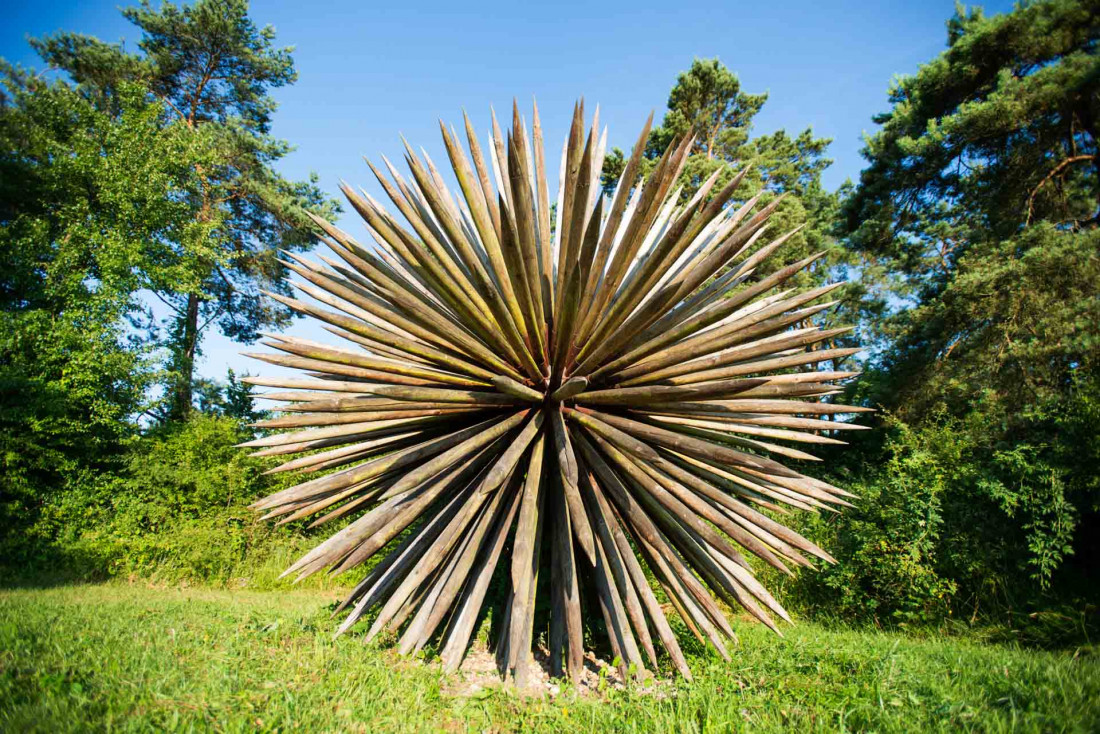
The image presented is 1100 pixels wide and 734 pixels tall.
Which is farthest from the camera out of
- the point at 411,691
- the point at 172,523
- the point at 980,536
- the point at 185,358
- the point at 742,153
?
Result: the point at 742,153

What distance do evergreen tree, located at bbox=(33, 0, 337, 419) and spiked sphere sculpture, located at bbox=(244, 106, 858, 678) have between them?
10.8m

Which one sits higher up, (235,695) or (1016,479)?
(1016,479)

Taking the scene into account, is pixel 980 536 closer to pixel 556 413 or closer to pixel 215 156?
pixel 556 413

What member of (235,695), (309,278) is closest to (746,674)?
(235,695)

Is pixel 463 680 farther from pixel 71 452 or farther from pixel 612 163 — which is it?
pixel 612 163

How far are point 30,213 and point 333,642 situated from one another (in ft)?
56.3

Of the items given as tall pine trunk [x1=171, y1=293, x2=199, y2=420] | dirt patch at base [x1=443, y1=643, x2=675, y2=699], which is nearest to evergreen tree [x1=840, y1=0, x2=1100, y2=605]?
dirt patch at base [x1=443, y1=643, x2=675, y2=699]

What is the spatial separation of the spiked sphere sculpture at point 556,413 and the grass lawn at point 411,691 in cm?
27

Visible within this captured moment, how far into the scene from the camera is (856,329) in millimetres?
9055

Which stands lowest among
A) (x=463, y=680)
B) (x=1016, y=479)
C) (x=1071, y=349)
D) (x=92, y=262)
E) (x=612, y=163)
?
(x=463, y=680)

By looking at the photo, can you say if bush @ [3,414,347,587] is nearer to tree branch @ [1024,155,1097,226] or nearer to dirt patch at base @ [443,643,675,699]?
dirt patch at base @ [443,643,675,699]

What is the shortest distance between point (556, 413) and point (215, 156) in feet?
44.7

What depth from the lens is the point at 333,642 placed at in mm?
2959

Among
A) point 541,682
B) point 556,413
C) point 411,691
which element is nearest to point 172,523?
point 411,691
